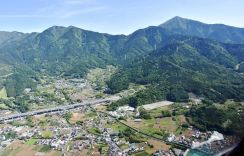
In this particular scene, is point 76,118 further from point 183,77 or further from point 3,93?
point 3,93

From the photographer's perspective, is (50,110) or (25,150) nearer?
(25,150)

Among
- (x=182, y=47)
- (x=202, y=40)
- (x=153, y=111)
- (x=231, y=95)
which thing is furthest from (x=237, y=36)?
(x=153, y=111)

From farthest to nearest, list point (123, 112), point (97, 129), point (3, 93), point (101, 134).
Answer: point (3, 93) < point (123, 112) < point (97, 129) < point (101, 134)

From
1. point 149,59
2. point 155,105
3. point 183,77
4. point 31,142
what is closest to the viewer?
point 31,142

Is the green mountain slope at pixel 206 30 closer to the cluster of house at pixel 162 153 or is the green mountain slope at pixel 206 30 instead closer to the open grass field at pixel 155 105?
the open grass field at pixel 155 105

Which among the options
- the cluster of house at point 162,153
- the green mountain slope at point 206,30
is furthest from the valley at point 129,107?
the green mountain slope at point 206,30

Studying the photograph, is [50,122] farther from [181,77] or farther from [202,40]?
[202,40]

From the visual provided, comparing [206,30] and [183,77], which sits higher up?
[206,30]

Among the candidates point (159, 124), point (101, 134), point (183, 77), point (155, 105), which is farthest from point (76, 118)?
point (183, 77)
